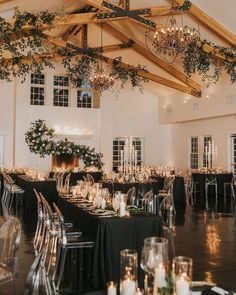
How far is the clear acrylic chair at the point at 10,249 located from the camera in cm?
346

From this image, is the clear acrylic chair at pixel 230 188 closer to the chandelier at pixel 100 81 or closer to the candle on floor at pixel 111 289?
the chandelier at pixel 100 81

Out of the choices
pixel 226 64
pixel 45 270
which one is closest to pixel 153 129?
pixel 226 64

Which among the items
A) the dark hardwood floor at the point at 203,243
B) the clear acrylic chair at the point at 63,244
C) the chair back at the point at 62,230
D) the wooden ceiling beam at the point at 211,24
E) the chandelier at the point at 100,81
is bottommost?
the dark hardwood floor at the point at 203,243

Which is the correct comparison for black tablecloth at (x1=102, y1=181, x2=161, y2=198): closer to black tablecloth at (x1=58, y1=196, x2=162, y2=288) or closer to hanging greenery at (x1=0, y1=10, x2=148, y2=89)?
Result: hanging greenery at (x1=0, y1=10, x2=148, y2=89)

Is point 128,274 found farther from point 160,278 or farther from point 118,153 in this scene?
point 118,153

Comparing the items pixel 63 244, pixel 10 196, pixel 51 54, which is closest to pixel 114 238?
pixel 63 244

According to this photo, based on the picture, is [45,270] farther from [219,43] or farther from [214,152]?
[214,152]

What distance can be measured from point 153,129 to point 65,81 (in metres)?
4.98

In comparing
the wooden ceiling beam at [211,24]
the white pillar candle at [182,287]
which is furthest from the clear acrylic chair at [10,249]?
the wooden ceiling beam at [211,24]

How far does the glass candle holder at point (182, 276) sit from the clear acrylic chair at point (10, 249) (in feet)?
6.86

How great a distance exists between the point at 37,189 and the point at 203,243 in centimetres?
555

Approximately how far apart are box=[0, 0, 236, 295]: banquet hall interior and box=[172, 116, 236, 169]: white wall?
0.22ft

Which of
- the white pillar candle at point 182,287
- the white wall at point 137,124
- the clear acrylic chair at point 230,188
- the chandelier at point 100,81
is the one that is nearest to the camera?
the white pillar candle at point 182,287

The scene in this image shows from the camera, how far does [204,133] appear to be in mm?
16391
